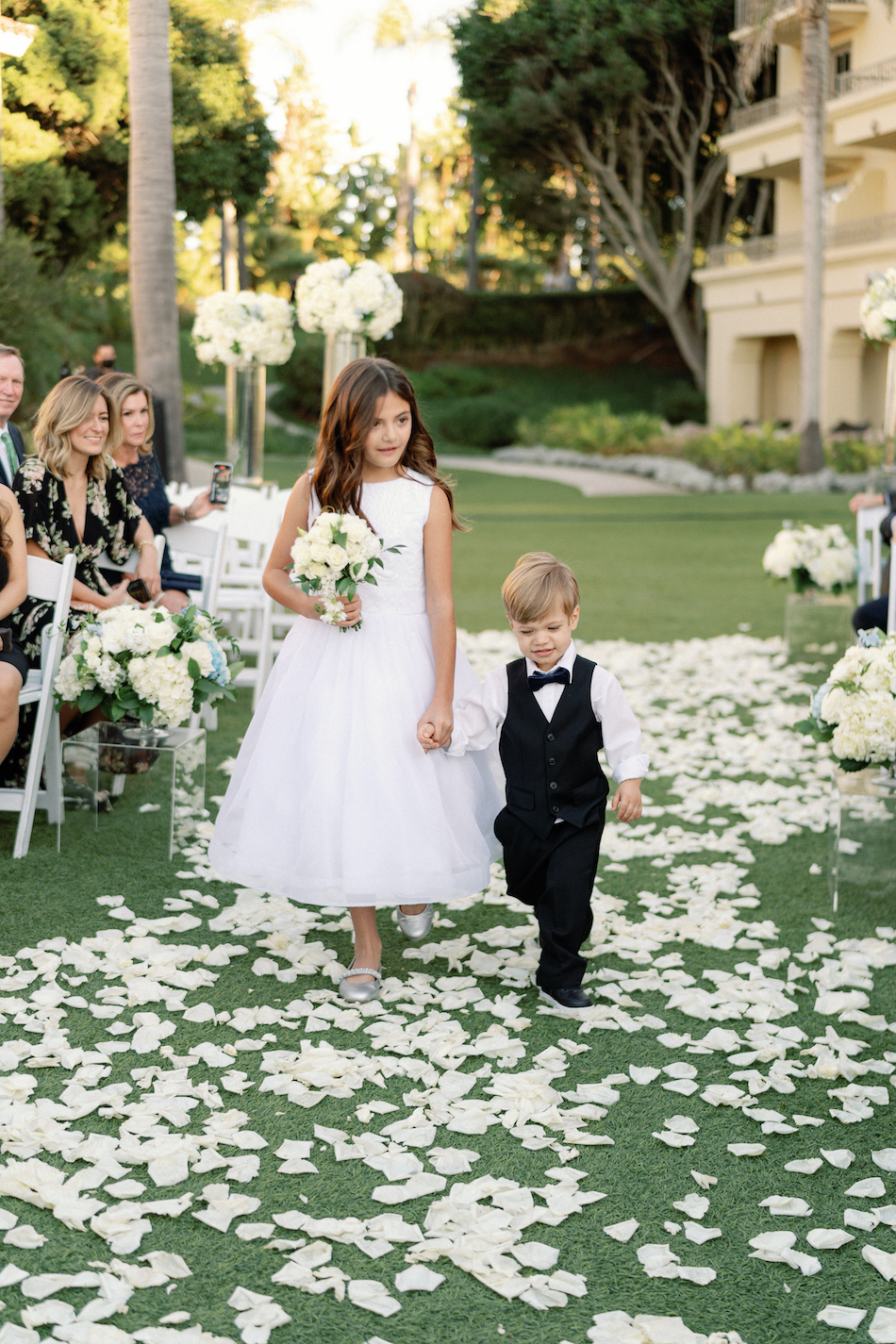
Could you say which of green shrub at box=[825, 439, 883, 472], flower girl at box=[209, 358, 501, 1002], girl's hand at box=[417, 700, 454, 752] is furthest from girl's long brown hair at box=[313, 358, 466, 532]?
green shrub at box=[825, 439, 883, 472]

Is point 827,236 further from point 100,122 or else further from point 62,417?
point 62,417

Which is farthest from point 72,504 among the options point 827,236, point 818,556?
point 827,236

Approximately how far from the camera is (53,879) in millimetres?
4742

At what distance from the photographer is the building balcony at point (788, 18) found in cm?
2809

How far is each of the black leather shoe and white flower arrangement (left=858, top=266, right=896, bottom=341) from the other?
4696mm

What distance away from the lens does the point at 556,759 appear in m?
3.79

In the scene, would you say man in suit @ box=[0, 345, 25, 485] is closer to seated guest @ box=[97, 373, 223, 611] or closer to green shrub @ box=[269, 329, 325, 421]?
seated guest @ box=[97, 373, 223, 611]

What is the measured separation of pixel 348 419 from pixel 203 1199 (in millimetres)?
2054

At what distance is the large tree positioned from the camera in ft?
108

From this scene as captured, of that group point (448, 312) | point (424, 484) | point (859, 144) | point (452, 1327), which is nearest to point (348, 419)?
point (424, 484)

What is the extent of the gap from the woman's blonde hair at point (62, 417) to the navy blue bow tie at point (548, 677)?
7.99 ft

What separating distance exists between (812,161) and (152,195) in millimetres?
16502

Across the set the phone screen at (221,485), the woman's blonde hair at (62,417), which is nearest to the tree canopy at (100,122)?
the phone screen at (221,485)

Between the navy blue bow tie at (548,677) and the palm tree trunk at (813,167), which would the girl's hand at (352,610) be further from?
the palm tree trunk at (813,167)
